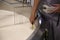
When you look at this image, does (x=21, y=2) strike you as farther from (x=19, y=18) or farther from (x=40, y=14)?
(x=40, y=14)

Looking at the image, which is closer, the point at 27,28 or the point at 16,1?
the point at 27,28

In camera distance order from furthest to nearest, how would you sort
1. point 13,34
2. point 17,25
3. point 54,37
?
1. point 17,25
2. point 13,34
3. point 54,37

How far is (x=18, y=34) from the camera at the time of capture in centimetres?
95

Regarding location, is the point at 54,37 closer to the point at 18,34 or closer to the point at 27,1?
the point at 18,34

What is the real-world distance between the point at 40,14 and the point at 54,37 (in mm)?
137

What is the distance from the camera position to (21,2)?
115 centimetres

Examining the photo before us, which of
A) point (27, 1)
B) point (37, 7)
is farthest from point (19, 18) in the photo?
point (37, 7)

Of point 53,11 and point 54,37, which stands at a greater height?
point 53,11

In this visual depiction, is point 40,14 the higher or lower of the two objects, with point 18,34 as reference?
higher

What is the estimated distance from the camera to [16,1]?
114cm

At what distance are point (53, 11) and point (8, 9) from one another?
2.07 feet

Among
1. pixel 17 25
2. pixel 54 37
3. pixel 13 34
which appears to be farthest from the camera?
pixel 17 25

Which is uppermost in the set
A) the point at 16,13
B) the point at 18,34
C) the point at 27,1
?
the point at 27,1

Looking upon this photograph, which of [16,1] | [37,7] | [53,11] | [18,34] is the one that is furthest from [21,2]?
[53,11]
